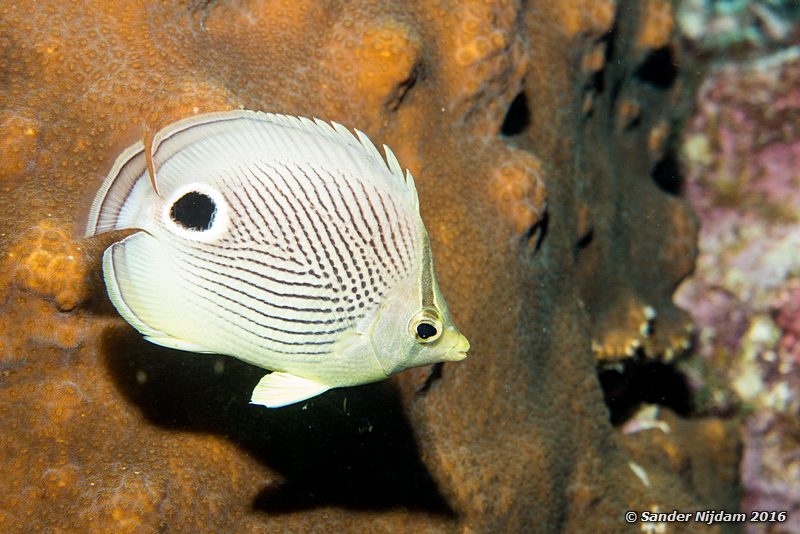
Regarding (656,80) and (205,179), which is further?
(656,80)

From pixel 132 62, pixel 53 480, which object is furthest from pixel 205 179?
pixel 53 480

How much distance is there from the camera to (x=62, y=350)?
7.41 ft

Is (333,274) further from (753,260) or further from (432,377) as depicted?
(753,260)

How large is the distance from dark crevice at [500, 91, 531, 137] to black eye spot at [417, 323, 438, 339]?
2019mm

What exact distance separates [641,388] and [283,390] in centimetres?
412

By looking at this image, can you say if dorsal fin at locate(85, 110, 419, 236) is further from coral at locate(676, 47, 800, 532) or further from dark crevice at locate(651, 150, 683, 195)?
dark crevice at locate(651, 150, 683, 195)

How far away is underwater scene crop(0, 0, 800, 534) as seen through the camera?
1.76 meters

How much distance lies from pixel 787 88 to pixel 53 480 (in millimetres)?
6534

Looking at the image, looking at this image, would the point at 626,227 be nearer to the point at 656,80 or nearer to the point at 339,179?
the point at 656,80

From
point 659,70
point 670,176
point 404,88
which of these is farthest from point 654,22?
point 404,88

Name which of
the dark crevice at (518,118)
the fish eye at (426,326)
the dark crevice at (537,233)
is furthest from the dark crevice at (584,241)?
the fish eye at (426,326)

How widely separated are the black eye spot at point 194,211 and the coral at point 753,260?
5.12m

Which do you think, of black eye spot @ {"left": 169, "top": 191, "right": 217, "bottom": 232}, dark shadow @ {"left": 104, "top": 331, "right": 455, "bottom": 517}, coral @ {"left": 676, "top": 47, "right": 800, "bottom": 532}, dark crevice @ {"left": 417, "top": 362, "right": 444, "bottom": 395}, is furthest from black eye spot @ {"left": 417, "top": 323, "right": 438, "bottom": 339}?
coral @ {"left": 676, "top": 47, "right": 800, "bottom": 532}

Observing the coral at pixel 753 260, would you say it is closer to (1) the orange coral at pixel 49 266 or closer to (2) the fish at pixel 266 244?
(2) the fish at pixel 266 244
